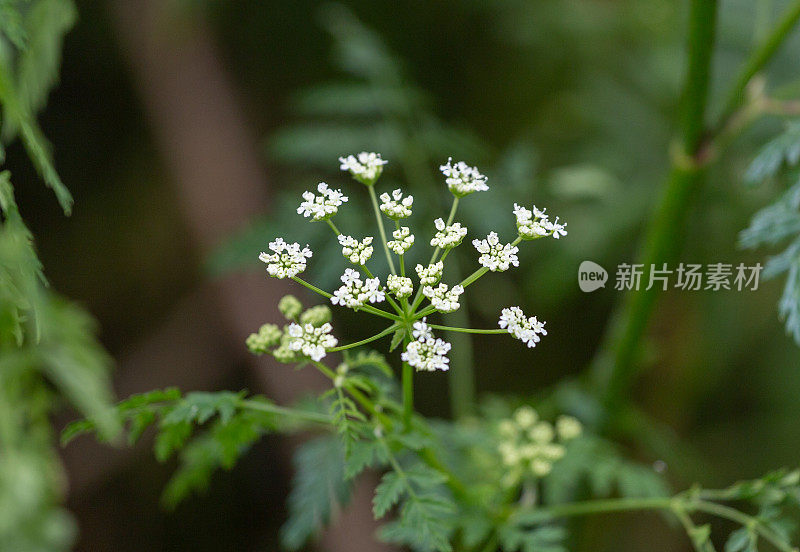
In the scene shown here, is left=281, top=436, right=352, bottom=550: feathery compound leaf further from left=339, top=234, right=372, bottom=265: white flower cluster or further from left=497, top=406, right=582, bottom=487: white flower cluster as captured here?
left=339, top=234, right=372, bottom=265: white flower cluster

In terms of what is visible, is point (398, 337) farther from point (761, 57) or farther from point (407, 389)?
point (761, 57)

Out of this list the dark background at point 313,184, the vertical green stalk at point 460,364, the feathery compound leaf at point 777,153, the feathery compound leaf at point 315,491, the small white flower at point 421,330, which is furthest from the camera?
the dark background at point 313,184

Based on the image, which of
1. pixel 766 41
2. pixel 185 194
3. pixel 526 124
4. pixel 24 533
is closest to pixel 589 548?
pixel 766 41

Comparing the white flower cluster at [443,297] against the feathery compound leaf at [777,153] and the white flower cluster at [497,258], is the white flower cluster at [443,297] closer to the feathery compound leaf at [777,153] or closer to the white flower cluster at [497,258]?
the white flower cluster at [497,258]

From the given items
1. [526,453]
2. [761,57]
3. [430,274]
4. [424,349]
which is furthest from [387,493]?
[761,57]

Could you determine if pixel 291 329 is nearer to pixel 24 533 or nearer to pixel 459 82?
pixel 24 533

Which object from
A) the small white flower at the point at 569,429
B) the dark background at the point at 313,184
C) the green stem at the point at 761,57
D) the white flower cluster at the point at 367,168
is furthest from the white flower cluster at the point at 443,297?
the dark background at the point at 313,184

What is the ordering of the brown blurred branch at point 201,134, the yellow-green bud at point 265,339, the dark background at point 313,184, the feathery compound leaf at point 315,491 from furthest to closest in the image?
the brown blurred branch at point 201,134 → the dark background at point 313,184 → the feathery compound leaf at point 315,491 → the yellow-green bud at point 265,339
